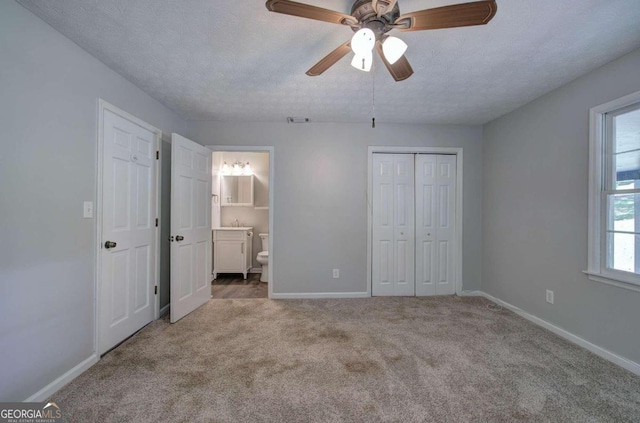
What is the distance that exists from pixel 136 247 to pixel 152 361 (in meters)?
1.06

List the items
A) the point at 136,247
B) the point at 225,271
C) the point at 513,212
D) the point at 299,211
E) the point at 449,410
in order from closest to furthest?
the point at 449,410 < the point at 136,247 < the point at 513,212 < the point at 299,211 < the point at 225,271

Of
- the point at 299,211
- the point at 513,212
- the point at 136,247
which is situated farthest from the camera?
the point at 299,211

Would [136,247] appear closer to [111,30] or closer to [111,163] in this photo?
[111,163]

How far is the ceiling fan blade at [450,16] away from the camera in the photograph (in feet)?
3.76

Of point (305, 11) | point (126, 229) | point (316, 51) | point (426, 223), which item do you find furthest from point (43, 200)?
point (426, 223)

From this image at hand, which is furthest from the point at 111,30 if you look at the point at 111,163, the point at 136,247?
the point at 136,247

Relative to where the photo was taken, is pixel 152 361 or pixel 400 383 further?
pixel 152 361

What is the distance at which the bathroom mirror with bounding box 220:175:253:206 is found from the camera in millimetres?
4863

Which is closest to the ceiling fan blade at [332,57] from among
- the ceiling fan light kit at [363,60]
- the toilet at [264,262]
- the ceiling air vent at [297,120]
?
the ceiling fan light kit at [363,60]

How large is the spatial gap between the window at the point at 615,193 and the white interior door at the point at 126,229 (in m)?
4.11

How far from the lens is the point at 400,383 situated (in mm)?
1756

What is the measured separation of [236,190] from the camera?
16.1 feet

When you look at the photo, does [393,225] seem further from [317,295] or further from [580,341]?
[580,341]

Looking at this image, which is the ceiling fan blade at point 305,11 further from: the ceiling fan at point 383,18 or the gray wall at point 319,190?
the gray wall at point 319,190
